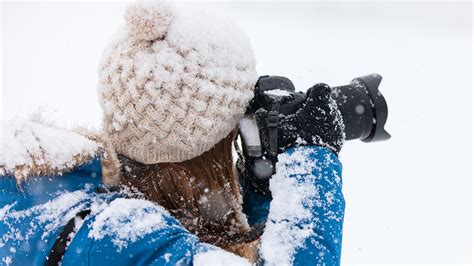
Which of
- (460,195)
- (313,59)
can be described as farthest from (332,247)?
(313,59)

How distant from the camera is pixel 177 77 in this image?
91 cm

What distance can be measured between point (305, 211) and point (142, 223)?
24cm

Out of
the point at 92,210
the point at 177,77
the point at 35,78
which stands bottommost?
the point at 35,78

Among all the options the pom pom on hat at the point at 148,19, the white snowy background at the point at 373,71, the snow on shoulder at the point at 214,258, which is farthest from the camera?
the white snowy background at the point at 373,71

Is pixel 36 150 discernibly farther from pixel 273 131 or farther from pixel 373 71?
pixel 373 71

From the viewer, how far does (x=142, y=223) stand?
80 centimetres

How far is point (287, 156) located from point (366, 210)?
139 centimetres

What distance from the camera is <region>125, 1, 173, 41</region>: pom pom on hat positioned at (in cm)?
90

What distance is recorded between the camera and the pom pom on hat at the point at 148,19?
90cm

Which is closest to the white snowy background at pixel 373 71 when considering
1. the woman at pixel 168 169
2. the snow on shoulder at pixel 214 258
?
the woman at pixel 168 169

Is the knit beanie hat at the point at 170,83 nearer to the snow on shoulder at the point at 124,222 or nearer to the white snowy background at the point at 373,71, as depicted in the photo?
the snow on shoulder at the point at 124,222

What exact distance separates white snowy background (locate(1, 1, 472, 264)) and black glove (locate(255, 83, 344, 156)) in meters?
1.21

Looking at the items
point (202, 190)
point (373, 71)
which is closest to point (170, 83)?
point (202, 190)

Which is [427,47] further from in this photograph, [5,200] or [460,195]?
[5,200]
